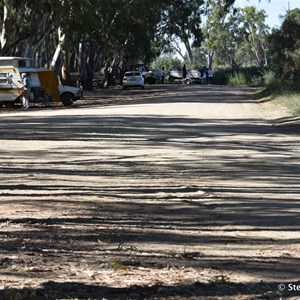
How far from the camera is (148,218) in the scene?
35.6 feet

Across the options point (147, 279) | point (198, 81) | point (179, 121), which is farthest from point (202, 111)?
point (198, 81)

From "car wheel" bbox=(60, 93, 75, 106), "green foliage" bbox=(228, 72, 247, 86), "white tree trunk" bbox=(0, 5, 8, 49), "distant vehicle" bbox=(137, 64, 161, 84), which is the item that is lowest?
"green foliage" bbox=(228, 72, 247, 86)

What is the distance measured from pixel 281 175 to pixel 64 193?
476 cm

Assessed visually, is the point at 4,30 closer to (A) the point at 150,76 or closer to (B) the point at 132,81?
(B) the point at 132,81

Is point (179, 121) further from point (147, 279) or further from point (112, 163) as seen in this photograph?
point (147, 279)

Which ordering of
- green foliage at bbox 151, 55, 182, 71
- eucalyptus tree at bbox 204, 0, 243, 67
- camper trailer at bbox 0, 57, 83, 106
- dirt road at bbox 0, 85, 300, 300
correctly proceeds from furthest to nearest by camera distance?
1. green foliage at bbox 151, 55, 182, 71
2. eucalyptus tree at bbox 204, 0, 243, 67
3. camper trailer at bbox 0, 57, 83, 106
4. dirt road at bbox 0, 85, 300, 300

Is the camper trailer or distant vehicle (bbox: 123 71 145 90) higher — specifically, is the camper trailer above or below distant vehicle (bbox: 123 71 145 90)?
above

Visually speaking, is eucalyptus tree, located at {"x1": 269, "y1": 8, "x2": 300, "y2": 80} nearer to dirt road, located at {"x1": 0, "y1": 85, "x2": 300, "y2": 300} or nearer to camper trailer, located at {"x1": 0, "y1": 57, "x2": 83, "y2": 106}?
camper trailer, located at {"x1": 0, "y1": 57, "x2": 83, "y2": 106}

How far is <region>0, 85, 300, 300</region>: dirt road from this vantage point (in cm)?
721

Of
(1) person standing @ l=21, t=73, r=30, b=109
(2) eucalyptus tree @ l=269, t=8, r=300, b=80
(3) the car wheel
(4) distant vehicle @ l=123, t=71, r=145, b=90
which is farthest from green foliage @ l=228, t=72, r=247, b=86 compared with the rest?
(1) person standing @ l=21, t=73, r=30, b=109

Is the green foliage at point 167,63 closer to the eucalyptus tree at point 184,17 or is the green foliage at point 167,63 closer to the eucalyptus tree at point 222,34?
the eucalyptus tree at point 222,34

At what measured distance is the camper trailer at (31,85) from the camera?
43594 mm

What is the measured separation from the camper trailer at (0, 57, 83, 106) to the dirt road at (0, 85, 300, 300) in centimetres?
2024

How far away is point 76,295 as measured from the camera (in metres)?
6.65
